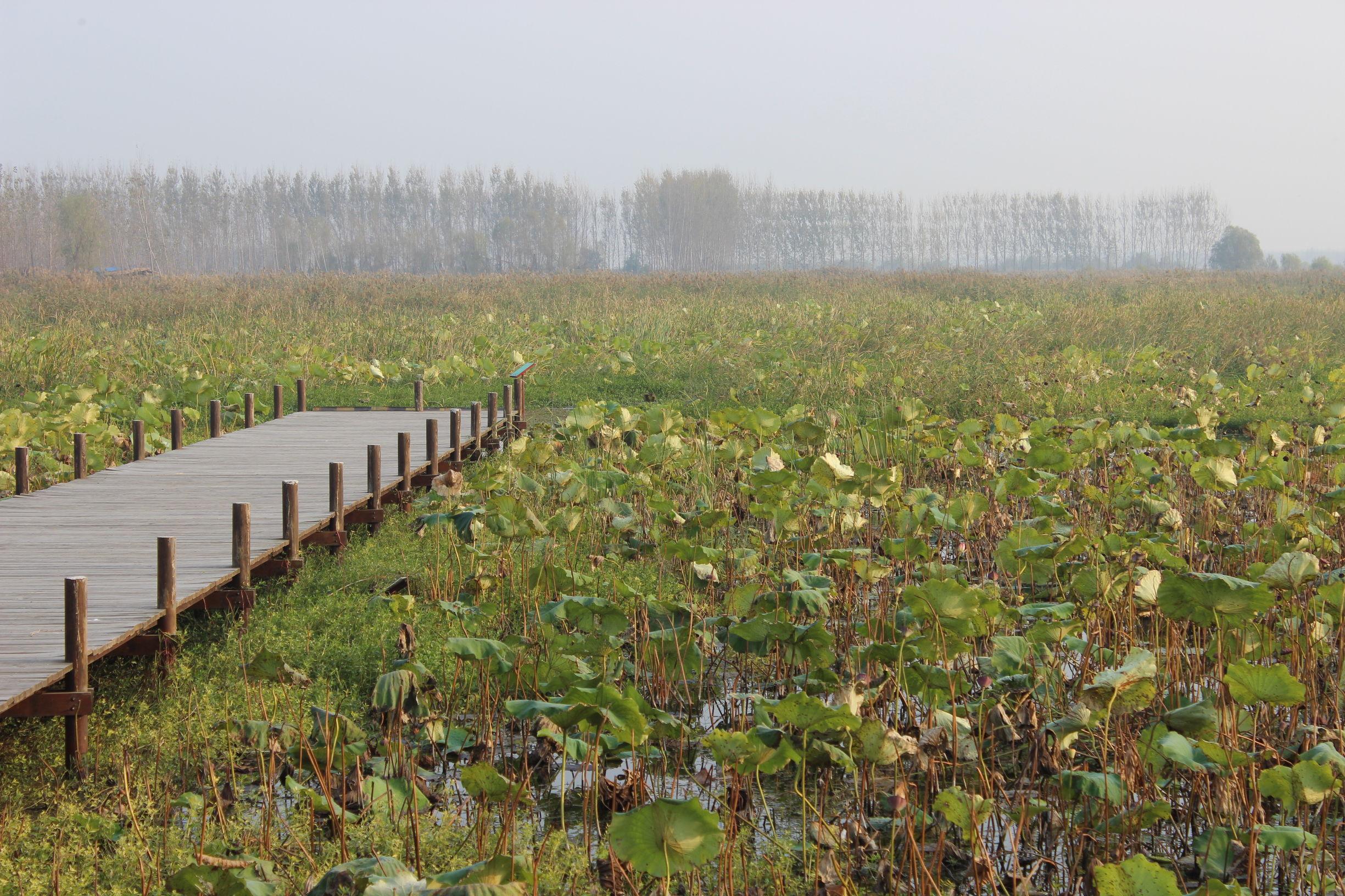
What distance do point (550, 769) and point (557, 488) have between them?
104 inches

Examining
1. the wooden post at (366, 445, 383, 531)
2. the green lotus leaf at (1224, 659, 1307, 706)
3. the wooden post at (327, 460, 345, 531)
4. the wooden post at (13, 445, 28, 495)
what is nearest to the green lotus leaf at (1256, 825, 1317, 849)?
the green lotus leaf at (1224, 659, 1307, 706)

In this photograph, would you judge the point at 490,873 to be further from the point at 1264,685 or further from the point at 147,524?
the point at 147,524

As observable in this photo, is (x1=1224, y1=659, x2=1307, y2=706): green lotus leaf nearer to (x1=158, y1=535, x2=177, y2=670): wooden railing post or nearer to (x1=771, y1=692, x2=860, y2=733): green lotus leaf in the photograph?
(x1=771, y1=692, x2=860, y2=733): green lotus leaf

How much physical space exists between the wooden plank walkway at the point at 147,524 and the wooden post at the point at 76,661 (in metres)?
0.05

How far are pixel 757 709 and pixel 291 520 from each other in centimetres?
262

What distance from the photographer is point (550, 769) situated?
3.35 m

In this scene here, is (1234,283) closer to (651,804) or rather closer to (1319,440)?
(1319,440)

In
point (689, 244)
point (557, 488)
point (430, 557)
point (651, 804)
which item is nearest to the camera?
point (651, 804)

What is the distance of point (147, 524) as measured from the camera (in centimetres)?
515

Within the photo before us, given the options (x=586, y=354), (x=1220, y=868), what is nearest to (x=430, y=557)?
(x=1220, y=868)

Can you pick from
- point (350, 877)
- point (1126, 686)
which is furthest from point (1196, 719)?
point (350, 877)

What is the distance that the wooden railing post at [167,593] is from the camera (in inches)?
143

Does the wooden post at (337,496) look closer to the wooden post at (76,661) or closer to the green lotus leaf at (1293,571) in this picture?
the wooden post at (76,661)

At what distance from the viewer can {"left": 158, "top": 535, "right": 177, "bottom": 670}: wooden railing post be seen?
3639mm
